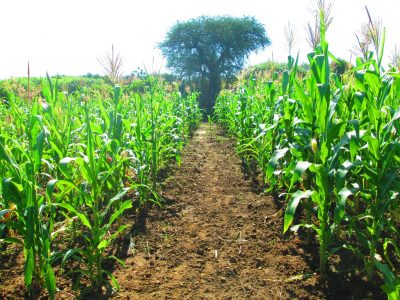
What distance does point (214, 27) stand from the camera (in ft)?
87.8

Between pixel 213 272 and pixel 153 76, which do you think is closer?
pixel 213 272

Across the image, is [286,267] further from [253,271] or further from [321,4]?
[321,4]

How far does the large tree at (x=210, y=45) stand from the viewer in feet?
87.1

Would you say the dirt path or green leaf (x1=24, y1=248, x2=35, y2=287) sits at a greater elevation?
green leaf (x1=24, y1=248, x2=35, y2=287)

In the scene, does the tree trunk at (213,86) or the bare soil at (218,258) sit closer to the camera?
the bare soil at (218,258)

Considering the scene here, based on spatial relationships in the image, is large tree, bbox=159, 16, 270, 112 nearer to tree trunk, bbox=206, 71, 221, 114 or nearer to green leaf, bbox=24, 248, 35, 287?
tree trunk, bbox=206, 71, 221, 114

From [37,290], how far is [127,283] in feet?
1.73

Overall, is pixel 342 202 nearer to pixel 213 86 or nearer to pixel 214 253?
pixel 214 253

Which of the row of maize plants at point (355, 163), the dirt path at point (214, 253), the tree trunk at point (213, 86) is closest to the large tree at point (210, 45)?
the tree trunk at point (213, 86)

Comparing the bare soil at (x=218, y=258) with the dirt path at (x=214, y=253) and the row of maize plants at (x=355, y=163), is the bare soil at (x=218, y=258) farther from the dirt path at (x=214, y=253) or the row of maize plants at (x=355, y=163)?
the row of maize plants at (x=355, y=163)

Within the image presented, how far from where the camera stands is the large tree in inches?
1045

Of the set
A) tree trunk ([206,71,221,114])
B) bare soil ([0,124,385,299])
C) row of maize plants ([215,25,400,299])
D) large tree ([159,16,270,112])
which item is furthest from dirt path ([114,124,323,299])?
large tree ([159,16,270,112])

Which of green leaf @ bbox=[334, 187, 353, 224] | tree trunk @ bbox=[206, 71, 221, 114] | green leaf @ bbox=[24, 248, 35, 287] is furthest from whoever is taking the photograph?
tree trunk @ bbox=[206, 71, 221, 114]

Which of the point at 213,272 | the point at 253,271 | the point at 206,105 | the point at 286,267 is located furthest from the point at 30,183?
the point at 206,105
